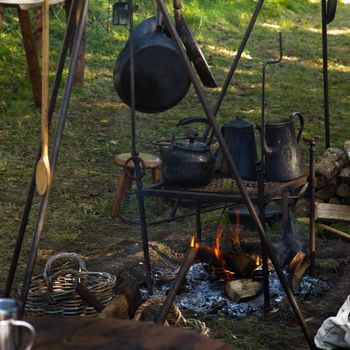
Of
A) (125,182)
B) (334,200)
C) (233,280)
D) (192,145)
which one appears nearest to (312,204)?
(233,280)

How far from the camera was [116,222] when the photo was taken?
21.1ft

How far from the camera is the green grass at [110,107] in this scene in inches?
251

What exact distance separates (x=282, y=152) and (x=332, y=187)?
1387mm

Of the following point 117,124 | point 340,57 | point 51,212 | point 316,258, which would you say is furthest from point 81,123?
point 340,57

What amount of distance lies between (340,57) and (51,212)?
6.82 m

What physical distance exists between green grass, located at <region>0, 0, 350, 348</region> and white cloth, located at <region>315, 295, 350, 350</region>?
6.22 ft

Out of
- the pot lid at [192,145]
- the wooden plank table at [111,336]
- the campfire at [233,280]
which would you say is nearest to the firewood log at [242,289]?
the campfire at [233,280]

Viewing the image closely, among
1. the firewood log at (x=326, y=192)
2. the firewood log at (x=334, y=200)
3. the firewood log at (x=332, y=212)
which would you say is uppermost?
the firewood log at (x=326, y=192)

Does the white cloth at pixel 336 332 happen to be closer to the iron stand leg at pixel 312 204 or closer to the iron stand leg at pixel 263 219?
the iron stand leg at pixel 263 219

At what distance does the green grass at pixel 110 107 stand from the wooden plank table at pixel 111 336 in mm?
2648

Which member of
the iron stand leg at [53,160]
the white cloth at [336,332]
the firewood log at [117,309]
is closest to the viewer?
the iron stand leg at [53,160]

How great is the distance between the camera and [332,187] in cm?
644

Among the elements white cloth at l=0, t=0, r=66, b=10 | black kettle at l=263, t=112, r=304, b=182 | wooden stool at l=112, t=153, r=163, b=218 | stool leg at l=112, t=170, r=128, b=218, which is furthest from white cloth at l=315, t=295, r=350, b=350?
white cloth at l=0, t=0, r=66, b=10

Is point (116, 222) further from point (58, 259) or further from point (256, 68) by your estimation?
point (256, 68)
